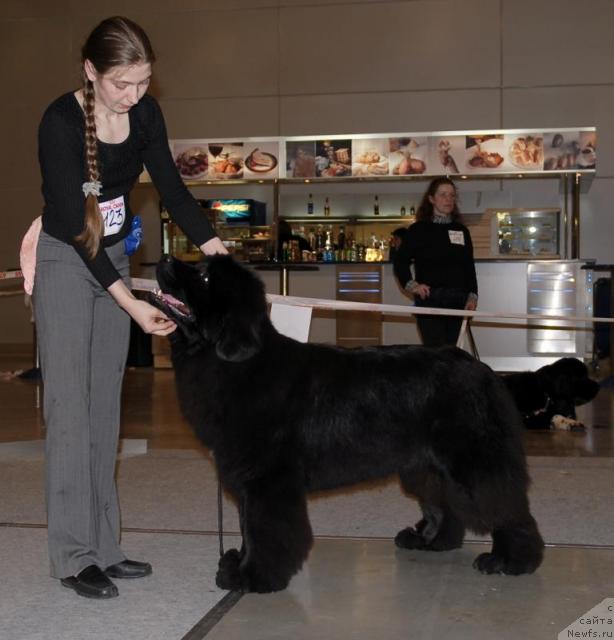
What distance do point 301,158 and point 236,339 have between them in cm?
1015

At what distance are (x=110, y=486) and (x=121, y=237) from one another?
872 millimetres

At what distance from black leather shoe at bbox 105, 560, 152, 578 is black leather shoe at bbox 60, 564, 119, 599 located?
150 mm

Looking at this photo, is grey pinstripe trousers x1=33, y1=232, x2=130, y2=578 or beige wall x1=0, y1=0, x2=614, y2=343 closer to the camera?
grey pinstripe trousers x1=33, y1=232, x2=130, y2=578

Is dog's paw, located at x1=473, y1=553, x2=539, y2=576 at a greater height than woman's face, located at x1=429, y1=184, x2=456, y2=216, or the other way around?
woman's face, located at x1=429, y1=184, x2=456, y2=216

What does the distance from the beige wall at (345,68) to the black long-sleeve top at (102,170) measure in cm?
1099

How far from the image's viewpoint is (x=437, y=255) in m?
6.82

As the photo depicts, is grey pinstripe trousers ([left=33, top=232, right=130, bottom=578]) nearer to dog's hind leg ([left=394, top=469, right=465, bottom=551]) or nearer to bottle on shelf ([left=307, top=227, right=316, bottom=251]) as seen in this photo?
dog's hind leg ([left=394, top=469, right=465, bottom=551])

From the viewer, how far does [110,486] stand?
3086mm

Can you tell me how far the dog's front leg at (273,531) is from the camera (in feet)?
9.16

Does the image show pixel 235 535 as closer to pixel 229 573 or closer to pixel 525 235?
pixel 229 573

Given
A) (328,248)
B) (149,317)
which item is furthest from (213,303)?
(328,248)

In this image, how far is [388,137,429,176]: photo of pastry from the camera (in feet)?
40.7

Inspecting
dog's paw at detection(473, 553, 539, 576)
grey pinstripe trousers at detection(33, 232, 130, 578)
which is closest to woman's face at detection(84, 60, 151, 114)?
grey pinstripe trousers at detection(33, 232, 130, 578)

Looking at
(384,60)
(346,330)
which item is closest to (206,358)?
(346,330)
